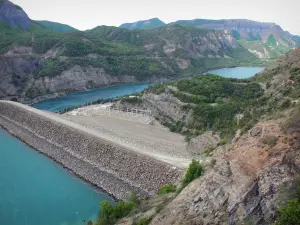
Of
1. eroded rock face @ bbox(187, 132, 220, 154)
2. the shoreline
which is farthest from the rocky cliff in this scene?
eroded rock face @ bbox(187, 132, 220, 154)

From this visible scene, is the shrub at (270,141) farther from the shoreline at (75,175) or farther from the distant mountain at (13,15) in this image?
the distant mountain at (13,15)

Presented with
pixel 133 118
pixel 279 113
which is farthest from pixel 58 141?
pixel 279 113

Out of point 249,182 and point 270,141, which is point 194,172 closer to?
point 249,182

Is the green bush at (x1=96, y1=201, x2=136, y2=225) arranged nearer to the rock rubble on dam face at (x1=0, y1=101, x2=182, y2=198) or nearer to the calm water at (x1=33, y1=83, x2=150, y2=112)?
the rock rubble on dam face at (x1=0, y1=101, x2=182, y2=198)

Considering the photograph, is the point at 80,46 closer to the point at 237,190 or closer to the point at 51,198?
the point at 51,198

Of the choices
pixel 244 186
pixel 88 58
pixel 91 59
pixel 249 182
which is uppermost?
pixel 88 58

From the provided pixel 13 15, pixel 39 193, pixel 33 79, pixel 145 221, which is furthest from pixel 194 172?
pixel 13 15
